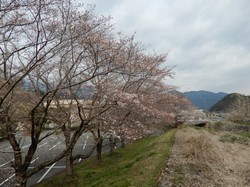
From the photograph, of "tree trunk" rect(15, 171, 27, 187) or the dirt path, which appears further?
"tree trunk" rect(15, 171, 27, 187)

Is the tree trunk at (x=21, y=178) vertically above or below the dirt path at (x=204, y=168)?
below

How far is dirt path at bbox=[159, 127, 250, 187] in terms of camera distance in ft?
26.3

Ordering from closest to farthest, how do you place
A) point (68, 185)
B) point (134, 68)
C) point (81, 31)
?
point (81, 31) < point (134, 68) < point (68, 185)

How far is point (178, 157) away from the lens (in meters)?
10.5

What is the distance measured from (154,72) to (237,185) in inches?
289

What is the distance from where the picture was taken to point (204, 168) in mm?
8938

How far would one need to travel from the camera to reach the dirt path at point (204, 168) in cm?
802

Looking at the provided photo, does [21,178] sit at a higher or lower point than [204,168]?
lower

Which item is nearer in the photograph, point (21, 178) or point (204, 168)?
point (204, 168)

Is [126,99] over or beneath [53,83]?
beneath

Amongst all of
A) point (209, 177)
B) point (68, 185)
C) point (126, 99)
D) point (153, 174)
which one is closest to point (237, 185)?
point (209, 177)

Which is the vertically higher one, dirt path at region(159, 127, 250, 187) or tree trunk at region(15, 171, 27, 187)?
dirt path at region(159, 127, 250, 187)

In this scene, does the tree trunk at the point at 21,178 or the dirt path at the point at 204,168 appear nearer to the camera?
the dirt path at the point at 204,168

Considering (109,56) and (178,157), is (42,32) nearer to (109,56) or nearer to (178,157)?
(109,56)
